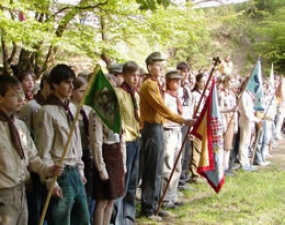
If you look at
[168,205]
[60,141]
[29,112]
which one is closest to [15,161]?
[60,141]

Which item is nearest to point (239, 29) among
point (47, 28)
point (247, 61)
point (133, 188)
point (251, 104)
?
point (247, 61)

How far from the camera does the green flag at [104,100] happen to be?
3.45 meters

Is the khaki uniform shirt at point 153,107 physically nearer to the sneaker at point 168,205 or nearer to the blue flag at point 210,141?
the blue flag at point 210,141

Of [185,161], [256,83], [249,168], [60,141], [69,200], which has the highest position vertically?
[256,83]

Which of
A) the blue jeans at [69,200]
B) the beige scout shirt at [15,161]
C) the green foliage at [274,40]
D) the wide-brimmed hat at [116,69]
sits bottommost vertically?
the blue jeans at [69,200]

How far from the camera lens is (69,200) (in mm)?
3467

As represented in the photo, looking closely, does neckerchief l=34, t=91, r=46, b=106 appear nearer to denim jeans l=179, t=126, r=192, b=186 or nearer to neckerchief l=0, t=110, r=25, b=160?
neckerchief l=0, t=110, r=25, b=160

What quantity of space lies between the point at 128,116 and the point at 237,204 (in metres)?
2.64

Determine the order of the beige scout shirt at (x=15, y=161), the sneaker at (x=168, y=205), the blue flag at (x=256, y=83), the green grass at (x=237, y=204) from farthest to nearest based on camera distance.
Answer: the blue flag at (x=256, y=83) < the sneaker at (x=168, y=205) < the green grass at (x=237, y=204) < the beige scout shirt at (x=15, y=161)

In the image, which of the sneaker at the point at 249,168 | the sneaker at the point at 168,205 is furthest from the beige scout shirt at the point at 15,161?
the sneaker at the point at 249,168

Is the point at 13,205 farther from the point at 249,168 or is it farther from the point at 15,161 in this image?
the point at 249,168

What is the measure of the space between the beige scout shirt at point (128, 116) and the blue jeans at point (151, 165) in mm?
550

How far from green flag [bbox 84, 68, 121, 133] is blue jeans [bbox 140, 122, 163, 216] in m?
1.83

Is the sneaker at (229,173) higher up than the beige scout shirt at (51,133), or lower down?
lower down
